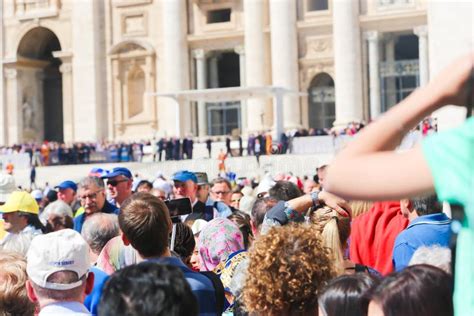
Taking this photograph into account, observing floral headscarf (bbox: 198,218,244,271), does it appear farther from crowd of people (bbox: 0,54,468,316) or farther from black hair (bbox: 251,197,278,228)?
black hair (bbox: 251,197,278,228)

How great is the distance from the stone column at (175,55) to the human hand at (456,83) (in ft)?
133

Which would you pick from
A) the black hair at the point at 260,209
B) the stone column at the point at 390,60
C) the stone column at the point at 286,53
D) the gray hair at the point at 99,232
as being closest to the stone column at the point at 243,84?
the stone column at the point at 286,53

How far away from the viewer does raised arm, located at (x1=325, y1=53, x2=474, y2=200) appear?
2.12 meters

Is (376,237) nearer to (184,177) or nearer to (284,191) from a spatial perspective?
(284,191)

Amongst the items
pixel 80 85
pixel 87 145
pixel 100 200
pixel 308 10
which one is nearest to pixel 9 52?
pixel 80 85

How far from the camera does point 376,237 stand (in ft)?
18.9

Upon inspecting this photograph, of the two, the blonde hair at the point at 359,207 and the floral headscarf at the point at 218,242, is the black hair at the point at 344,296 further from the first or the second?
the blonde hair at the point at 359,207

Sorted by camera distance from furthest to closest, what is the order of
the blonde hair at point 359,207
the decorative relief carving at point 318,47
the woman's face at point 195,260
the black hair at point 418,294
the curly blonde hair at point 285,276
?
the decorative relief carving at point 318,47
the blonde hair at point 359,207
the woman's face at point 195,260
the curly blonde hair at point 285,276
the black hair at point 418,294

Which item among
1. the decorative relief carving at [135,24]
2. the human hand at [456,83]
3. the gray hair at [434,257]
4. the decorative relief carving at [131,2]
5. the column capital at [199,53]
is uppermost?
the decorative relief carving at [131,2]

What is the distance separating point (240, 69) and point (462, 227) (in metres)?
42.0

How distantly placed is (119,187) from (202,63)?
35.2m

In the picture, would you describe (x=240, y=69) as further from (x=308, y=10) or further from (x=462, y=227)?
(x=462, y=227)

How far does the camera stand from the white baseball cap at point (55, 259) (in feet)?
12.3

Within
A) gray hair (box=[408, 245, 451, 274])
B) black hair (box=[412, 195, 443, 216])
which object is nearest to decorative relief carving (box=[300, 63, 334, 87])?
black hair (box=[412, 195, 443, 216])
